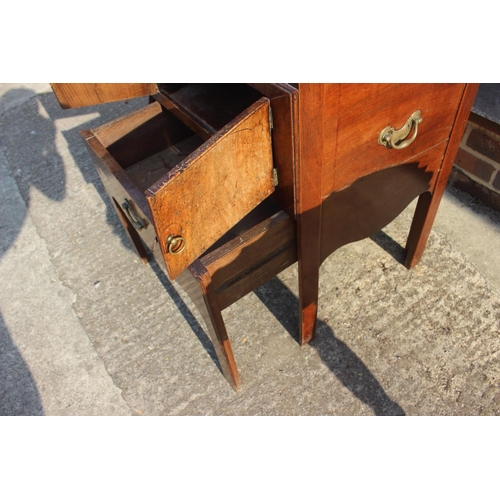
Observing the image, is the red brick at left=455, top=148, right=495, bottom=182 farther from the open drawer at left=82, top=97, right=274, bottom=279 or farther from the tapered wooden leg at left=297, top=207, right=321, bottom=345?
the open drawer at left=82, top=97, right=274, bottom=279

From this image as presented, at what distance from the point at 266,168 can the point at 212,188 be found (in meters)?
0.20

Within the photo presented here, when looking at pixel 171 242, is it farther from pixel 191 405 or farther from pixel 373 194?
pixel 191 405

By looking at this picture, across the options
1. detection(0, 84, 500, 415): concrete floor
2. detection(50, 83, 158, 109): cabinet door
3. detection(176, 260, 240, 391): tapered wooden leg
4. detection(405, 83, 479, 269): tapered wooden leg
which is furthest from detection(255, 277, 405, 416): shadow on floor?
detection(50, 83, 158, 109): cabinet door

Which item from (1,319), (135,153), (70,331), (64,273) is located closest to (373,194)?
(135,153)

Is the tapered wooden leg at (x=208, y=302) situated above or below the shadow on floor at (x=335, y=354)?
above

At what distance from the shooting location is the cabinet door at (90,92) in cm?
131

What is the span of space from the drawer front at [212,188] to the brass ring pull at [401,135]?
0.35m

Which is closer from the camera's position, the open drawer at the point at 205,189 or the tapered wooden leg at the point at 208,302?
the open drawer at the point at 205,189

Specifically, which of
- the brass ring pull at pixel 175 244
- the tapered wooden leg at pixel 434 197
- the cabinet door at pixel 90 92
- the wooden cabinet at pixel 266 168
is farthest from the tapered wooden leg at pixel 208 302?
the tapered wooden leg at pixel 434 197

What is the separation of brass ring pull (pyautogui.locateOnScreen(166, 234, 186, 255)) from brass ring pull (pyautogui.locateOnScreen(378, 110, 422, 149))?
0.63 meters

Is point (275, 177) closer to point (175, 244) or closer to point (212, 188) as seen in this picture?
point (212, 188)

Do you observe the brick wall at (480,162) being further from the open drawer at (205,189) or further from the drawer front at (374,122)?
the open drawer at (205,189)

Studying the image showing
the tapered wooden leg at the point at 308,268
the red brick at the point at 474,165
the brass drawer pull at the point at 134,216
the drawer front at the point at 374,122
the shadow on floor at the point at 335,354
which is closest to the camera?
the drawer front at the point at 374,122

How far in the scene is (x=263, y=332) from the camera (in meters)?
1.92
